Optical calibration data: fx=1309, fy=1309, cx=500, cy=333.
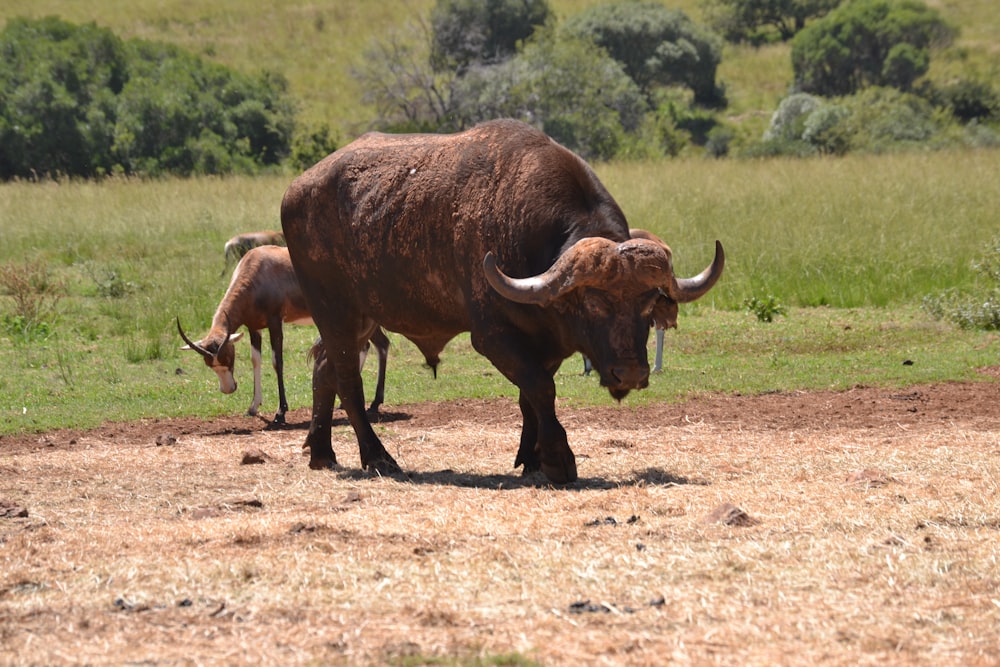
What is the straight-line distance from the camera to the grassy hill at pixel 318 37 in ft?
179

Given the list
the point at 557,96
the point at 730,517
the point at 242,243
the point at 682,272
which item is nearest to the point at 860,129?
the point at 557,96

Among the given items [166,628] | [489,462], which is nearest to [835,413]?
[489,462]

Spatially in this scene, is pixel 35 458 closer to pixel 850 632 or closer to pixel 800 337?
pixel 850 632

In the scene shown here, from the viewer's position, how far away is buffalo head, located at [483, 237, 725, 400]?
26.4 ft

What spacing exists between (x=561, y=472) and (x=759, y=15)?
209ft

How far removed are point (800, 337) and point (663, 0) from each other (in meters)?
58.7

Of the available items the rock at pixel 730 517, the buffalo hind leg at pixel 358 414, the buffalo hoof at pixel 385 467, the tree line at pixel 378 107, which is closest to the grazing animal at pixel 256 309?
the buffalo hind leg at pixel 358 414

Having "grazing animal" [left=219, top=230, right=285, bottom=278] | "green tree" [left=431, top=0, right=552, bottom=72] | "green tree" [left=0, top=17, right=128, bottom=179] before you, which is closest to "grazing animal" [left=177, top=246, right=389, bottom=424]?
"grazing animal" [left=219, top=230, right=285, bottom=278]

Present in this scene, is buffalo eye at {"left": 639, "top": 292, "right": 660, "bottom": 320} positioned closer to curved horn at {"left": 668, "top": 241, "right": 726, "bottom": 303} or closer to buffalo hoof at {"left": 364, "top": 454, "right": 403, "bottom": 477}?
curved horn at {"left": 668, "top": 241, "right": 726, "bottom": 303}

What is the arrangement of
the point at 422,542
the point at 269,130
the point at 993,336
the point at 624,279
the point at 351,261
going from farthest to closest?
the point at 269,130, the point at 993,336, the point at 351,261, the point at 624,279, the point at 422,542

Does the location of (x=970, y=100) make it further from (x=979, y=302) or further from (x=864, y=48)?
(x=979, y=302)

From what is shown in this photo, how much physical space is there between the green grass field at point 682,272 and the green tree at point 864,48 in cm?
2893

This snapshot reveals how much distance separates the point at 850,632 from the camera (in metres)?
5.14

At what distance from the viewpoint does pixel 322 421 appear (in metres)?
10.1
